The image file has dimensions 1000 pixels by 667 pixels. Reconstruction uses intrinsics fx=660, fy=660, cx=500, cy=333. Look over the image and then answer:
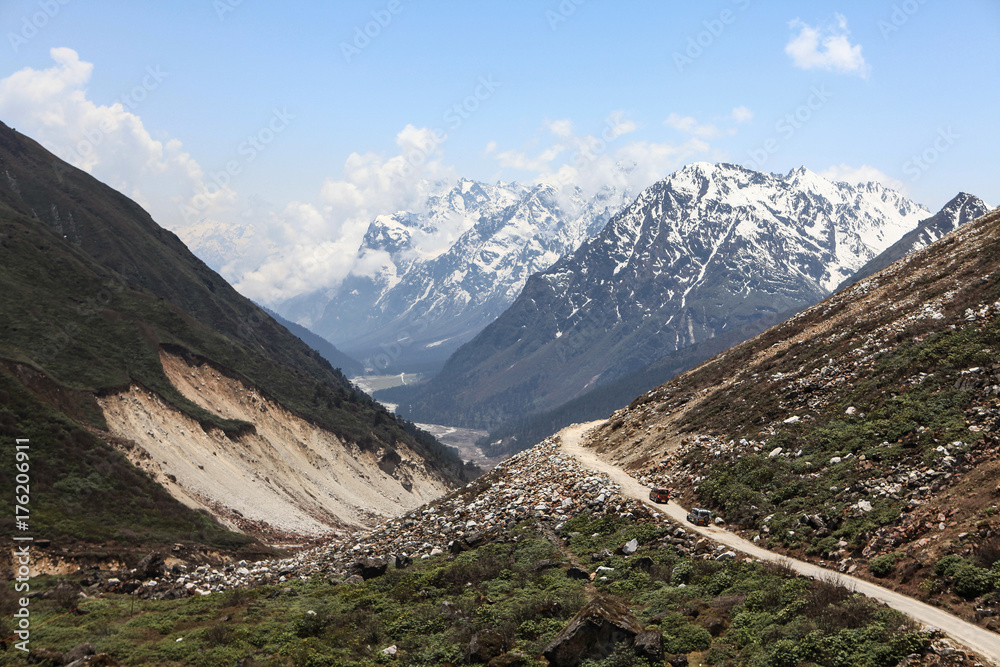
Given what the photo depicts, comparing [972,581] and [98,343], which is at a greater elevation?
[98,343]

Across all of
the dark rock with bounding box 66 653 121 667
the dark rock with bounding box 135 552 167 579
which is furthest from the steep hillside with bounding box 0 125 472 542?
the dark rock with bounding box 66 653 121 667

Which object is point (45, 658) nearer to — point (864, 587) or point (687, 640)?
point (687, 640)

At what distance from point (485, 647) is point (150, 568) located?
2699 centimetres

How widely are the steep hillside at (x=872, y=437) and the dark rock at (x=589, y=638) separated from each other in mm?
9937

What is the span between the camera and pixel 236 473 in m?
93.1

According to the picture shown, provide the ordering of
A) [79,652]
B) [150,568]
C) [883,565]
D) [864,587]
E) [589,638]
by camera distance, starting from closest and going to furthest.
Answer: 1. [589,638]
2. [79,652]
3. [864,587]
4. [883,565]
5. [150,568]

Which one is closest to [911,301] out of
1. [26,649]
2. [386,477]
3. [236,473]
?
[26,649]

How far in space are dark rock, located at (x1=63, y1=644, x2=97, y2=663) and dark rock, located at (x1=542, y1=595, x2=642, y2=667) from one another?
15.0 m

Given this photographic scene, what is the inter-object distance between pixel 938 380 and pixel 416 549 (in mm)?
29065

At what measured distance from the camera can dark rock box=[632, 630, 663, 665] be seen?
19.1 metres

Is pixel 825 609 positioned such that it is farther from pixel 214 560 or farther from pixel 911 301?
pixel 214 560

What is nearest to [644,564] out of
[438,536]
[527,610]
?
[527,610]

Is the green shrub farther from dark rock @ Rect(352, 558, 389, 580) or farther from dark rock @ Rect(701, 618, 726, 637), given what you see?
dark rock @ Rect(352, 558, 389, 580)

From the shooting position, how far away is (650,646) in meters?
19.2
